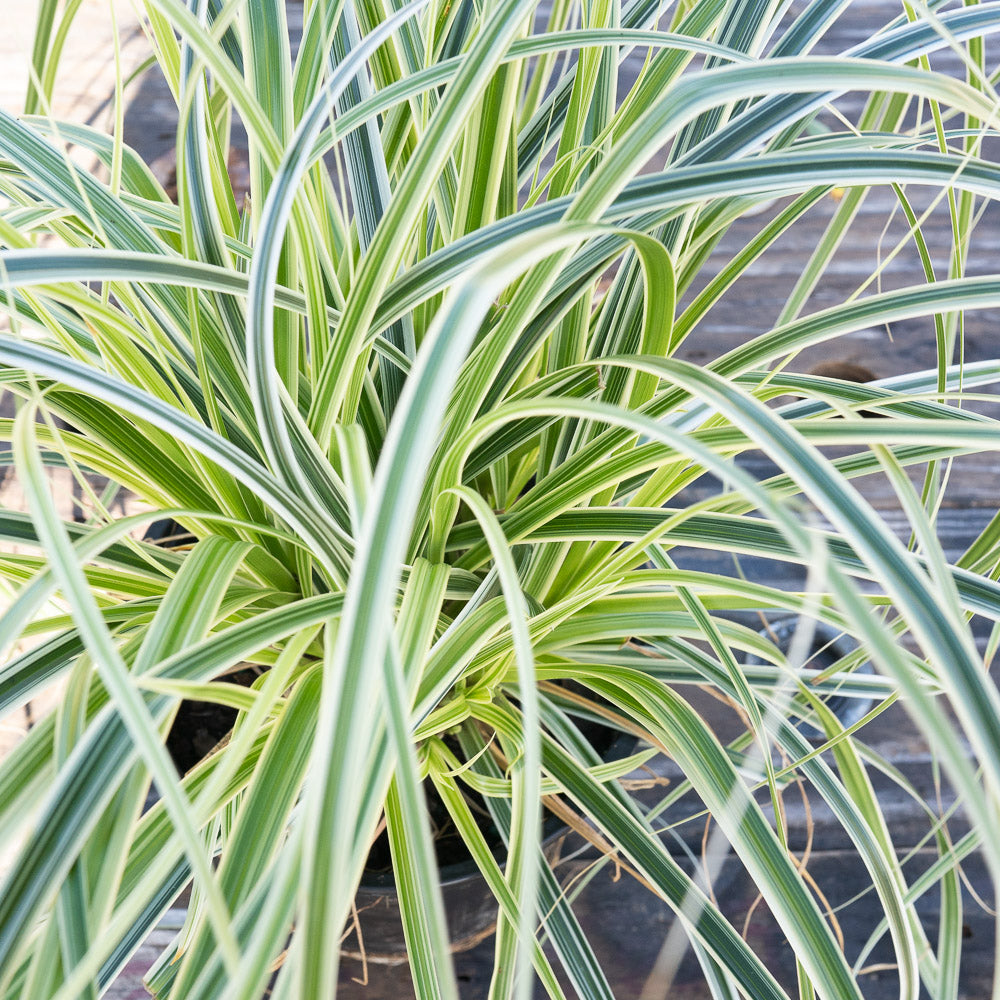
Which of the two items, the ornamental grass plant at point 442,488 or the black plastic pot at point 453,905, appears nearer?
the ornamental grass plant at point 442,488

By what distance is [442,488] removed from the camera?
28cm

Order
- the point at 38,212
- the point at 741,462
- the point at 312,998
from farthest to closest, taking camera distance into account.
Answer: the point at 741,462
the point at 38,212
the point at 312,998

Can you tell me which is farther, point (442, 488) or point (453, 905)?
point (453, 905)

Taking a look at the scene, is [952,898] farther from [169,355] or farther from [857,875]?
[169,355]

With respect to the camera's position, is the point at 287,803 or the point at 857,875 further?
the point at 857,875

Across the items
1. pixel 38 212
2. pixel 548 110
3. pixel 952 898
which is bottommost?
pixel 952 898

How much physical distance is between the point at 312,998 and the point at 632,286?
297 mm

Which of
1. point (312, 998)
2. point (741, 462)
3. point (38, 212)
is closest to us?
point (312, 998)

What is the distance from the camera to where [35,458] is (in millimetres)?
204

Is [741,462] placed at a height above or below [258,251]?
above

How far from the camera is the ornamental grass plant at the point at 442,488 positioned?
0.18m

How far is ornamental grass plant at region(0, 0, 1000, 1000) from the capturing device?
7.1 inches

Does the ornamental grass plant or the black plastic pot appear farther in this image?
the black plastic pot

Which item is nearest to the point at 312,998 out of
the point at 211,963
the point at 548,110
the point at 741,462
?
the point at 211,963
